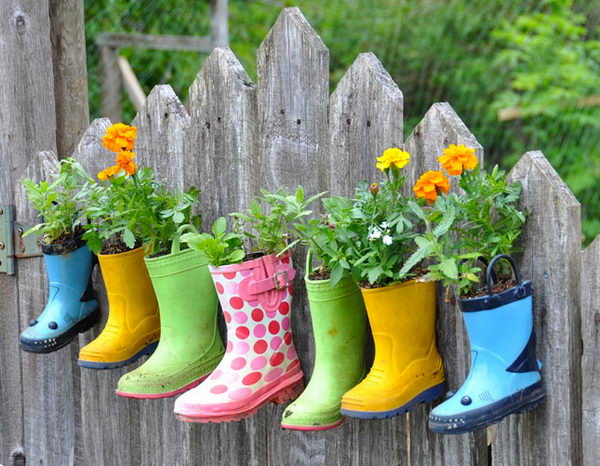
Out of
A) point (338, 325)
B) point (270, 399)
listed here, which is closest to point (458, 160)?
point (338, 325)

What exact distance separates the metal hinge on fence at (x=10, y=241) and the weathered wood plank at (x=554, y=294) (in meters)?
1.40

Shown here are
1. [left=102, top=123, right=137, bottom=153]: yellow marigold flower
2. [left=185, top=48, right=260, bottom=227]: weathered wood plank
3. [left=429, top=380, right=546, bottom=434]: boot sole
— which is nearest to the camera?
[left=429, top=380, right=546, bottom=434]: boot sole

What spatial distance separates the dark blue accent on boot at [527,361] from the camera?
1.52 m

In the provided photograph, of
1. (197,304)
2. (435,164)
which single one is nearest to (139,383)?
(197,304)

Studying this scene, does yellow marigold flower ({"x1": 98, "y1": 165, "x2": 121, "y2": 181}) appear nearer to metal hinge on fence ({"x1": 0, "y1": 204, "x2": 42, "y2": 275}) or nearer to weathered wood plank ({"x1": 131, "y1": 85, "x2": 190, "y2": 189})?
weathered wood plank ({"x1": 131, "y1": 85, "x2": 190, "y2": 189})

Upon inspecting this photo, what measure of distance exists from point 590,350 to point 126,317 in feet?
3.24

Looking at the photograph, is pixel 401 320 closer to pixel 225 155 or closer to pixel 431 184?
pixel 431 184

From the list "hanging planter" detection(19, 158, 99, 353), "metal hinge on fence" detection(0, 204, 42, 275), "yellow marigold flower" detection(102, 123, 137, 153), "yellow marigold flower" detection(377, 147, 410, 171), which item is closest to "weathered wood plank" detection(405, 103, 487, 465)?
"yellow marigold flower" detection(377, 147, 410, 171)

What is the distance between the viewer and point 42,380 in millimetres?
2500

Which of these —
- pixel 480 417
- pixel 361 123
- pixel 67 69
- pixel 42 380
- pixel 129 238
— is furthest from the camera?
pixel 67 69

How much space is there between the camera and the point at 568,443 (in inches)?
61.7

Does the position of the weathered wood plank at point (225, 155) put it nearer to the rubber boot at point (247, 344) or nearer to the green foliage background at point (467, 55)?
the rubber boot at point (247, 344)

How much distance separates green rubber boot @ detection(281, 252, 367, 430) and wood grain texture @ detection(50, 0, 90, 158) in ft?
3.84

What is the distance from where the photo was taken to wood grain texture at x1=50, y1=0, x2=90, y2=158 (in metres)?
2.62
